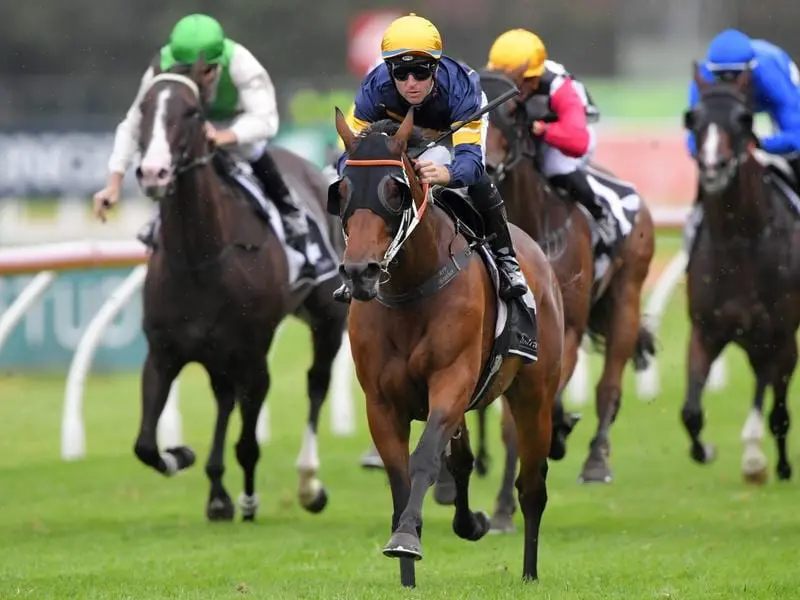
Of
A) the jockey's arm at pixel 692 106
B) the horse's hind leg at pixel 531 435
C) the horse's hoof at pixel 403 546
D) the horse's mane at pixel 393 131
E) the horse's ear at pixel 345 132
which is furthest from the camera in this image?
the jockey's arm at pixel 692 106

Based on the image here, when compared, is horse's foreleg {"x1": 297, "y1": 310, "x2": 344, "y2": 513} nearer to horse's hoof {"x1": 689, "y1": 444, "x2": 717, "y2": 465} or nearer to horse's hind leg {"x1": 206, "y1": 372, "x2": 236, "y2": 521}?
horse's hind leg {"x1": 206, "y1": 372, "x2": 236, "y2": 521}

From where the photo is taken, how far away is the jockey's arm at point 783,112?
30.7 feet

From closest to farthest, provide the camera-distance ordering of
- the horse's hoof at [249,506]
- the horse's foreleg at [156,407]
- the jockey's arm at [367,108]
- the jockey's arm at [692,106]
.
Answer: the jockey's arm at [367,108] < the horse's foreleg at [156,407] < the horse's hoof at [249,506] < the jockey's arm at [692,106]

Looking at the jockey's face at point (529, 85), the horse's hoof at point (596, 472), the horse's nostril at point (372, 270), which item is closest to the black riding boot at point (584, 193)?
the jockey's face at point (529, 85)

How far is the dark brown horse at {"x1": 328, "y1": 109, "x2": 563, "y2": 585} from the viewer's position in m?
5.38

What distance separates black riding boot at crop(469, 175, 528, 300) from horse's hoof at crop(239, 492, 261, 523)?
2775 millimetres

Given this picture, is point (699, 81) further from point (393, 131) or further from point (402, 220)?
point (402, 220)

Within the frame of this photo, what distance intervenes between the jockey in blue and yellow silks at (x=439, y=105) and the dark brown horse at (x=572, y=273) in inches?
73.7

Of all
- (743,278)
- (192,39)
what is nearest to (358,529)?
(192,39)

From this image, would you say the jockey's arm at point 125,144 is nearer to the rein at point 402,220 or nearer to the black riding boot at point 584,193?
the black riding boot at point 584,193

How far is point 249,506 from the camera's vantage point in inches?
337

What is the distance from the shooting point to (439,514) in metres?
8.74

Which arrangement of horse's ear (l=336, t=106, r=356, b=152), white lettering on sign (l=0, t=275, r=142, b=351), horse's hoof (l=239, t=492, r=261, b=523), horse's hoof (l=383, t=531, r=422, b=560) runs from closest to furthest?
horse's hoof (l=383, t=531, r=422, b=560)
horse's ear (l=336, t=106, r=356, b=152)
horse's hoof (l=239, t=492, r=261, b=523)
white lettering on sign (l=0, t=275, r=142, b=351)

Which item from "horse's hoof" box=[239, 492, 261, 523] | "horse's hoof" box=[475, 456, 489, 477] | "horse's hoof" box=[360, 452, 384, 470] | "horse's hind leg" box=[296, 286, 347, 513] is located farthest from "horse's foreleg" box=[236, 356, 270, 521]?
"horse's hoof" box=[475, 456, 489, 477]
